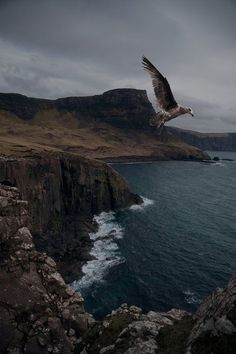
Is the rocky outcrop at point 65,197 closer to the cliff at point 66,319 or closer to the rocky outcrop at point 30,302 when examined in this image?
the rocky outcrop at point 30,302

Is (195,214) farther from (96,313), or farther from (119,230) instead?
(96,313)

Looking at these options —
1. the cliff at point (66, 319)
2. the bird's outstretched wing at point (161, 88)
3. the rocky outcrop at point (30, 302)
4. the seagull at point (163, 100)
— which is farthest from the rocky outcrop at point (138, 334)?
the bird's outstretched wing at point (161, 88)

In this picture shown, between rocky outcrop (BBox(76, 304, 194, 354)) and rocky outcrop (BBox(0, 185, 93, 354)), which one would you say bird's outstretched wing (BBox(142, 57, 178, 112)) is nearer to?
rocky outcrop (BBox(76, 304, 194, 354))

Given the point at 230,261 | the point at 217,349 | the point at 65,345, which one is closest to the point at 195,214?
the point at 230,261

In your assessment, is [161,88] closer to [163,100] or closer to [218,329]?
[163,100]

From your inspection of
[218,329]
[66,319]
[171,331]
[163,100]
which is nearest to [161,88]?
[163,100]
